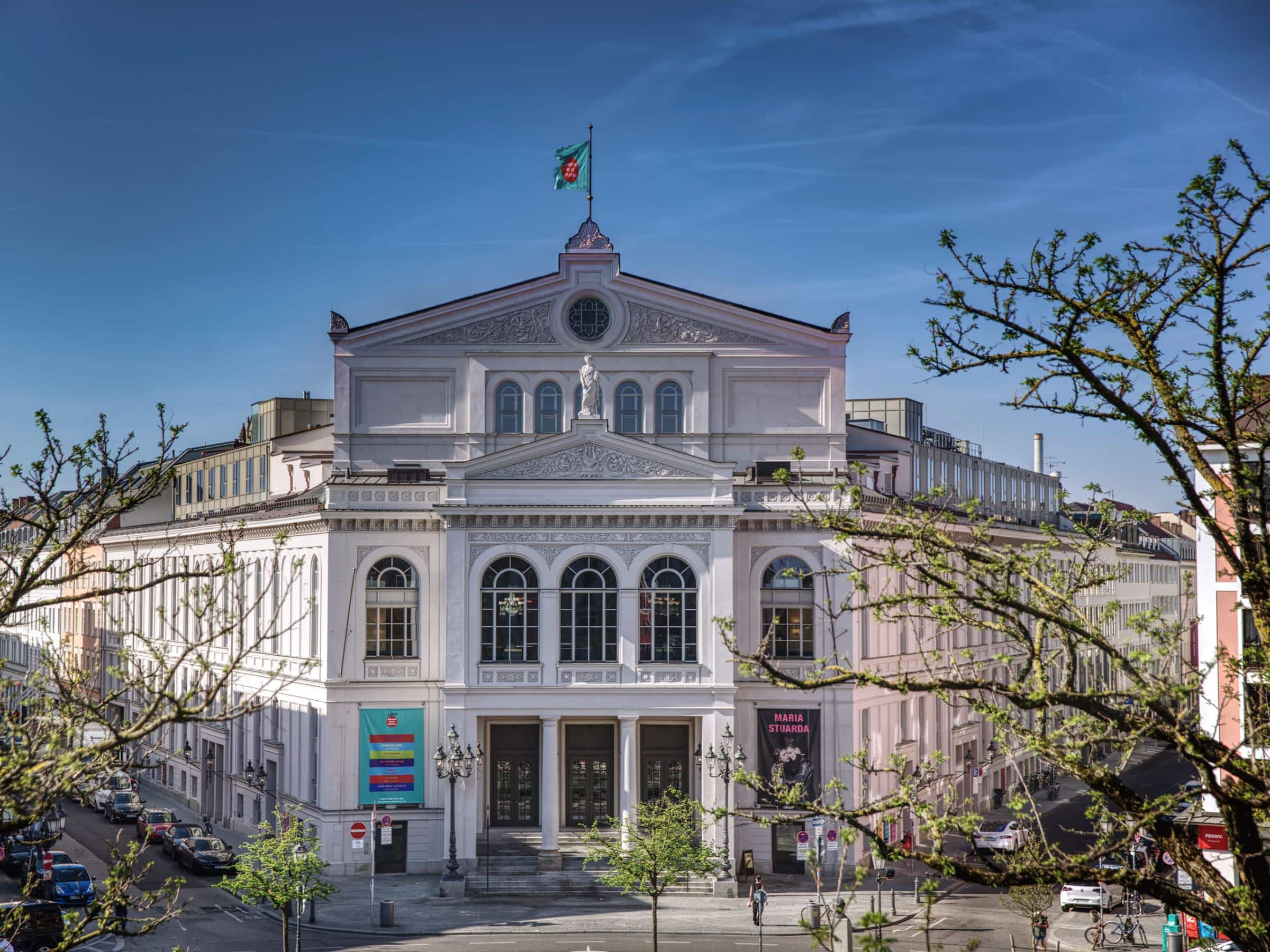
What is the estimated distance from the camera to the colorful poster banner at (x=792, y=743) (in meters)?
58.1

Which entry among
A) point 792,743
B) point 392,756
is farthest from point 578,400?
point 792,743

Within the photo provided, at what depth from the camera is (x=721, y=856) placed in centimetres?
5394

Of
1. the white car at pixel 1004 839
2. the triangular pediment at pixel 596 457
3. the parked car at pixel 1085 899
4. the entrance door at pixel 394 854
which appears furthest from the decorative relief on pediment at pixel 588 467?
the parked car at pixel 1085 899

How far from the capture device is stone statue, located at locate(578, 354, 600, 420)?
58.7 metres

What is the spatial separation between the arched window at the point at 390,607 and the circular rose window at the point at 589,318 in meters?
12.4

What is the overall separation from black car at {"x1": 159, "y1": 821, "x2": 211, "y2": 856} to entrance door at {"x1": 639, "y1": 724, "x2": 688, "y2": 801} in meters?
18.1

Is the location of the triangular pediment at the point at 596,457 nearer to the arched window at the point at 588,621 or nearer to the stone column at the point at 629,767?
the arched window at the point at 588,621

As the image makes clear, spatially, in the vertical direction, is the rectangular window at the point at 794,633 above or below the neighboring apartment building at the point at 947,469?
below

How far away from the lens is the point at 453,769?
54562 mm

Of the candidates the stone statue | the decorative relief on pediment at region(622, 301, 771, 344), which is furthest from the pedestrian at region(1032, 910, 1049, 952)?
the decorative relief on pediment at region(622, 301, 771, 344)

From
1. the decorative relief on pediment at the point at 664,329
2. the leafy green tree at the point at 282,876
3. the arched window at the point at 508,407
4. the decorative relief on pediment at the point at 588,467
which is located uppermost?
the decorative relief on pediment at the point at 664,329

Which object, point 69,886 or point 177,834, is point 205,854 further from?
point 69,886

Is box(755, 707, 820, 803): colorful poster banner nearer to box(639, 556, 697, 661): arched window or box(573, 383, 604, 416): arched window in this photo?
box(639, 556, 697, 661): arched window

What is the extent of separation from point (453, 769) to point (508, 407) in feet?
52.9
